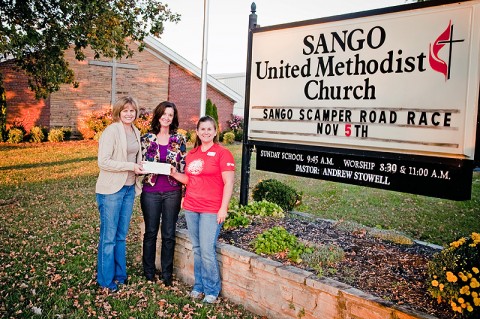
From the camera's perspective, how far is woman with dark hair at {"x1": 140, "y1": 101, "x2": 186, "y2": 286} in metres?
4.55

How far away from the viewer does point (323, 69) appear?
504cm

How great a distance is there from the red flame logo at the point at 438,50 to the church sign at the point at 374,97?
0.01 m

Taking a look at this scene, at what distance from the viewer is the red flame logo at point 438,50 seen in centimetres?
404

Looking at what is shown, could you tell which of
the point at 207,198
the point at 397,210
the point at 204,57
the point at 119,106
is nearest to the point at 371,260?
the point at 207,198

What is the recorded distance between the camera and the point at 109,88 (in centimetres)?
2241

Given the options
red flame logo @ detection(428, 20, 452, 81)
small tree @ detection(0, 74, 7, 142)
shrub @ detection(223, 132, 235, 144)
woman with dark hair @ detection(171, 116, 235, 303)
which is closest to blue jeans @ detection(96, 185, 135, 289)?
woman with dark hair @ detection(171, 116, 235, 303)

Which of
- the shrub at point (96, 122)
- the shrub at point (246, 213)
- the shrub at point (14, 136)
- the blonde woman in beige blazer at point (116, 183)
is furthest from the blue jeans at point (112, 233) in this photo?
the shrub at point (96, 122)

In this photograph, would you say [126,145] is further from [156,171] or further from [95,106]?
[95,106]

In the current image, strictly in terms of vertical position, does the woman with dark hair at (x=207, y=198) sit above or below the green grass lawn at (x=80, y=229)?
above

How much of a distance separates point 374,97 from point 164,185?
102 inches

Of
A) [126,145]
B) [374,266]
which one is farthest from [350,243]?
[126,145]

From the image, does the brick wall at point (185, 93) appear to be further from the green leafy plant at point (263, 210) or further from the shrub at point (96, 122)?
the green leafy plant at point (263, 210)

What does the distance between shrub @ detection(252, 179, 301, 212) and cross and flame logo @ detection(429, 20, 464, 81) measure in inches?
133

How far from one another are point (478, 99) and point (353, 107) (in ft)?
4.26
